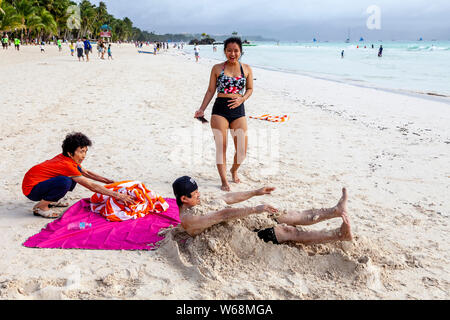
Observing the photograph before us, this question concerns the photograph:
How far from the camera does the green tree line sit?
43500 mm

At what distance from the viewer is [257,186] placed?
4957 millimetres

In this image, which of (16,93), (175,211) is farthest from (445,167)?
(16,93)

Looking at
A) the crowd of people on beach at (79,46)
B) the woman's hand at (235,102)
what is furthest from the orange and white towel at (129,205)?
the crowd of people on beach at (79,46)

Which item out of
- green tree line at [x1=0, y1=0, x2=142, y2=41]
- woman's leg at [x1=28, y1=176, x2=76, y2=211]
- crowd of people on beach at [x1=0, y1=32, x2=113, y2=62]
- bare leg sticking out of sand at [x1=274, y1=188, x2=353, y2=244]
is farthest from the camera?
green tree line at [x1=0, y1=0, x2=142, y2=41]

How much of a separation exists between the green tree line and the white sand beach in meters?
31.1

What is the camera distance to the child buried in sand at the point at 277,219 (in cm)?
291

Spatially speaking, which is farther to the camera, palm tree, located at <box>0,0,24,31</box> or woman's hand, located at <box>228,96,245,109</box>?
palm tree, located at <box>0,0,24,31</box>

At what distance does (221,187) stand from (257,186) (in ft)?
1.63

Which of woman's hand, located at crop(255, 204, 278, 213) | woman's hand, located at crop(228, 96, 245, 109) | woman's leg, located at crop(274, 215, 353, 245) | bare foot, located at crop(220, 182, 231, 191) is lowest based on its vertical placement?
bare foot, located at crop(220, 182, 231, 191)

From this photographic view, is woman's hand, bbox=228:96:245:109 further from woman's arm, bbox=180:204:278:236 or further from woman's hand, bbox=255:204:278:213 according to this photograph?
woman's hand, bbox=255:204:278:213

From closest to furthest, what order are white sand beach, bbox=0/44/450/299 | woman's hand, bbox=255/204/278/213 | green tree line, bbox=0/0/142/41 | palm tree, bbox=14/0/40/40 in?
woman's hand, bbox=255/204/278/213, white sand beach, bbox=0/44/450/299, green tree line, bbox=0/0/142/41, palm tree, bbox=14/0/40/40

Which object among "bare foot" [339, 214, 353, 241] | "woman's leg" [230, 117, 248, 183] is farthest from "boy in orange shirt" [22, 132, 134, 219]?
"bare foot" [339, 214, 353, 241]

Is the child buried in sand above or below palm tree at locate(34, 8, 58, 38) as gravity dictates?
below
